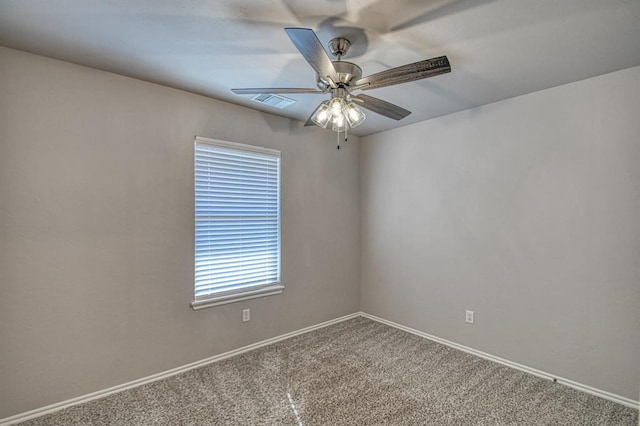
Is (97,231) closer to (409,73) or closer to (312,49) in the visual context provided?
(312,49)

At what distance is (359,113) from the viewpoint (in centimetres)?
209

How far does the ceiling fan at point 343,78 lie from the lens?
1.55 meters

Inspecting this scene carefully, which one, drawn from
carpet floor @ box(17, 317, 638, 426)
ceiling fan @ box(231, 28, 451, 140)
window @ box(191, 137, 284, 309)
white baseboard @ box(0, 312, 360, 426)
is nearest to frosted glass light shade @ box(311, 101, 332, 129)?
ceiling fan @ box(231, 28, 451, 140)

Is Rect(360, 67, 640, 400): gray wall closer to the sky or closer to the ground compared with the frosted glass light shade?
closer to the ground

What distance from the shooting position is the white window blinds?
9.54 feet

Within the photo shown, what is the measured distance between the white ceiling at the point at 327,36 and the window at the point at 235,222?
2.47 feet

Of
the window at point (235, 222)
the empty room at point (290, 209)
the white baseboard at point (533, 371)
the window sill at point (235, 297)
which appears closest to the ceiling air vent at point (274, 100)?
the empty room at point (290, 209)

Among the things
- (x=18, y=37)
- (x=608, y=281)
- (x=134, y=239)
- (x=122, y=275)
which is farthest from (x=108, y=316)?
(x=608, y=281)

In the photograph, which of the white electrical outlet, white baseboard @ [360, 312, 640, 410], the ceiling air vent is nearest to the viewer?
white baseboard @ [360, 312, 640, 410]

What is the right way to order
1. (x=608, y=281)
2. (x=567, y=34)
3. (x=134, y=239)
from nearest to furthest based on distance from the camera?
(x=567, y=34), (x=608, y=281), (x=134, y=239)

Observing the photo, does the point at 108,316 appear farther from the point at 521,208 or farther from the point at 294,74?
the point at 521,208

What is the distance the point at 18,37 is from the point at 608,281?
434cm

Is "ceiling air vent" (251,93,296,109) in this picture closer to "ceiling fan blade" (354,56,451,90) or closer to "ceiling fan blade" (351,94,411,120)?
"ceiling fan blade" (351,94,411,120)

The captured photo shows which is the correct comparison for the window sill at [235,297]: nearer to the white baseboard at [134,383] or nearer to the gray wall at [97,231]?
the gray wall at [97,231]
